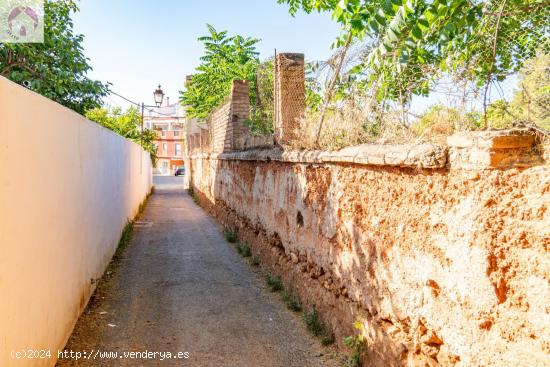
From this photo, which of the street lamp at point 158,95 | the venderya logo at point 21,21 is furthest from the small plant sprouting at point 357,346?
the street lamp at point 158,95

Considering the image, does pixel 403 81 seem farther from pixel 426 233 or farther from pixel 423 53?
pixel 426 233

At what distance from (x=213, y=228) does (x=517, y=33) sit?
27.9ft

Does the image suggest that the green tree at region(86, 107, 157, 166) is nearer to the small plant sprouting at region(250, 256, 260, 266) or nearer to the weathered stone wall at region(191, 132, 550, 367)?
the small plant sprouting at region(250, 256, 260, 266)

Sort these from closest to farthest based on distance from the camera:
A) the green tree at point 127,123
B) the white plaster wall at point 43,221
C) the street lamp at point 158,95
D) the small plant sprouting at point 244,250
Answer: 1. the white plaster wall at point 43,221
2. the small plant sprouting at point 244,250
3. the street lamp at point 158,95
4. the green tree at point 127,123

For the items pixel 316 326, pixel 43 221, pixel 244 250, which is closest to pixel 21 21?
pixel 244 250

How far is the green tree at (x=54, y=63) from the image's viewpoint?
25.5 ft

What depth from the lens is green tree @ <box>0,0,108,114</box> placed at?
306 inches

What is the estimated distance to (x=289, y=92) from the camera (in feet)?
20.9

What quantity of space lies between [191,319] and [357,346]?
2.01m

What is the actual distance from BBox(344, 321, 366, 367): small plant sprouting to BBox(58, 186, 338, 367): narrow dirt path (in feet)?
1.00

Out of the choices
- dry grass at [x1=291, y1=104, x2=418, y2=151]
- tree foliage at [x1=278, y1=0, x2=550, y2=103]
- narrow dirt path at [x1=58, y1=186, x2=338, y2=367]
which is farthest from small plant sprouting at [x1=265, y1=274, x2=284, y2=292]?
tree foliage at [x1=278, y1=0, x2=550, y2=103]

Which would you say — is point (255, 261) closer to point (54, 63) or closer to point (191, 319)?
point (191, 319)

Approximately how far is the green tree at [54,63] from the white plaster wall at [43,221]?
2923 mm

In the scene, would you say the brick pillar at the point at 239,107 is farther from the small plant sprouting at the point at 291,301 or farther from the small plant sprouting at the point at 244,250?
the small plant sprouting at the point at 291,301
